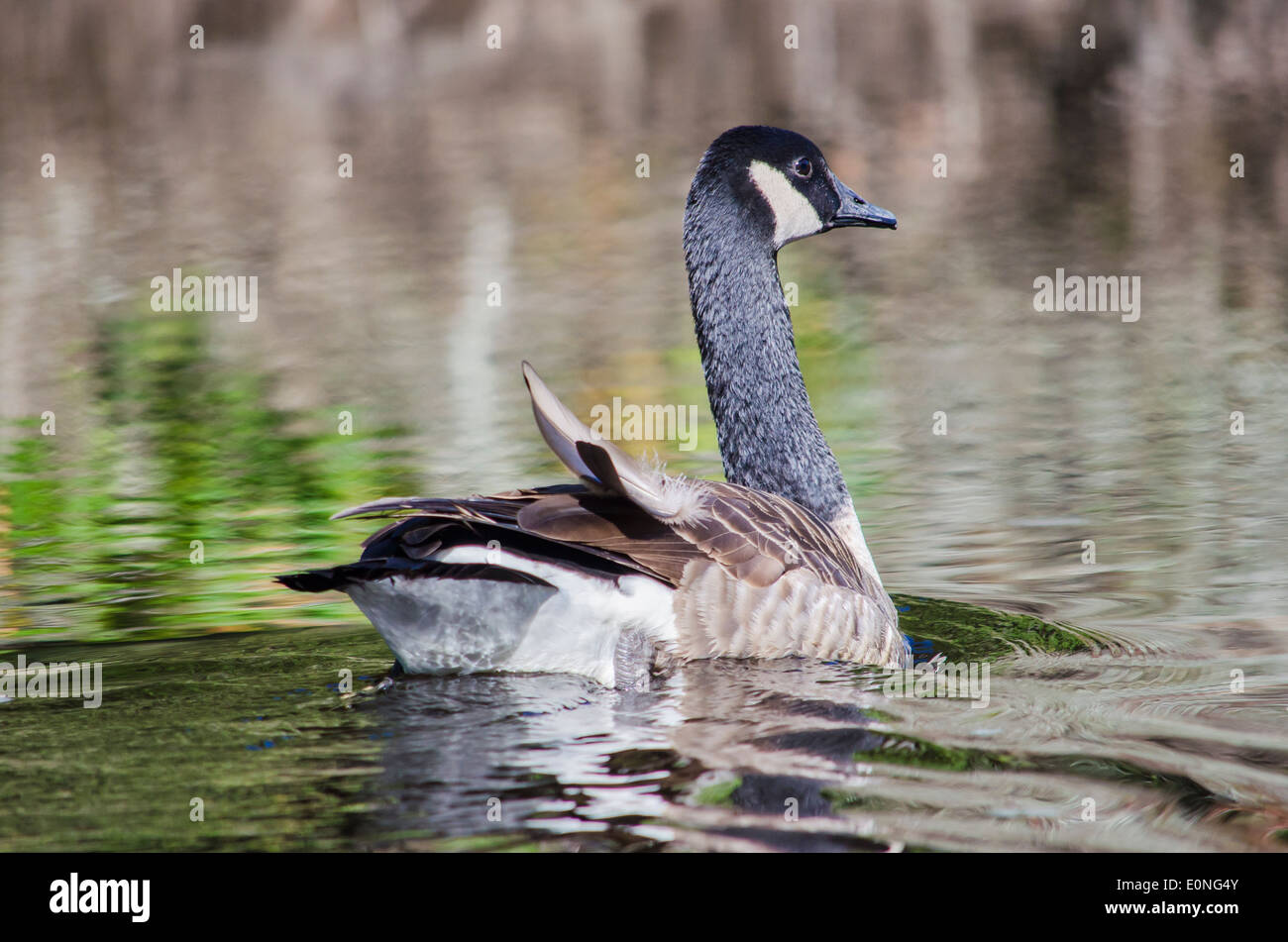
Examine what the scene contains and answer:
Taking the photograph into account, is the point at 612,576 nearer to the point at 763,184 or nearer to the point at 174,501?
the point at 763,184

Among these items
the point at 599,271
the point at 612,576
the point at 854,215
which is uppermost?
the point at 599,271

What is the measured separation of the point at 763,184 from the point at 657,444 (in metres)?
3.96

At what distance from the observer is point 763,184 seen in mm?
8234

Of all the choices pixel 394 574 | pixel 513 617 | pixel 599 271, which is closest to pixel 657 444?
pixel 513 617

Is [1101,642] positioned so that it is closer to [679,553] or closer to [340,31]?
[679,553]

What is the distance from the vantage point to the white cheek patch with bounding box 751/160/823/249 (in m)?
8.23

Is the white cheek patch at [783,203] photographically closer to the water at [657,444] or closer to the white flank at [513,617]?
the water at [657,444]

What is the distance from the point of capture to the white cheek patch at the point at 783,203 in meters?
8.23

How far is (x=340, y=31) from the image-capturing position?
34562 mm

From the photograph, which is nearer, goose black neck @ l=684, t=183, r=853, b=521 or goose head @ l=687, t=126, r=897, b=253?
goose black neck @ l=684, t=183, r=853, b=521

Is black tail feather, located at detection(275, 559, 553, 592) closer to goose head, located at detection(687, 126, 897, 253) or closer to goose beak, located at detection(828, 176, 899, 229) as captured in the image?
goose head, located at detection(687, 126, 897, 253)

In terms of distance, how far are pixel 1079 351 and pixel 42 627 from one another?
32.6ft

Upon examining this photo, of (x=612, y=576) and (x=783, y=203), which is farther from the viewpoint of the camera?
(x=783, y=203)

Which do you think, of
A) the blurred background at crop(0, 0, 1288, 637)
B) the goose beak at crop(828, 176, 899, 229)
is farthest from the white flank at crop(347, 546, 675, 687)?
the goose beak at crop(828, 176, 899, 229)
